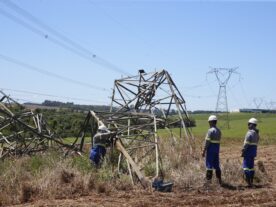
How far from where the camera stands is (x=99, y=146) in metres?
17.4

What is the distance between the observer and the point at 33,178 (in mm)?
14039

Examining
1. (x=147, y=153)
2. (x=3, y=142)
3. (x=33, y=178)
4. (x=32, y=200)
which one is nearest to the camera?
(x=32, y=200)

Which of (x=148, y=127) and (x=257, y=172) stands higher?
(x=148, y=127)

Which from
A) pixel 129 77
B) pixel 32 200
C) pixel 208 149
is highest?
pixel 129 77

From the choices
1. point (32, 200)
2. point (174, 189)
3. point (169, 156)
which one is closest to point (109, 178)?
point (174, 189)

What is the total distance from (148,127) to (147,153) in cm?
171

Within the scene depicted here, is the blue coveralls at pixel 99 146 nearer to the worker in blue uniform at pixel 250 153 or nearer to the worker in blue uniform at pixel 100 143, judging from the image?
the worker in blue uniform at pixel 100 143

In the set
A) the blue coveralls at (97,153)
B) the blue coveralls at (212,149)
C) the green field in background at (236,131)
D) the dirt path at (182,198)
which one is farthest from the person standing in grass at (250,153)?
the green field in background at (236,131)

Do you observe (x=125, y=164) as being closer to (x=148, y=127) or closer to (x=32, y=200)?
(x=148, y=127)

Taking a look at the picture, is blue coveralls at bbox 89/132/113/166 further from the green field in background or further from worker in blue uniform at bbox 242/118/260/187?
the green field in background

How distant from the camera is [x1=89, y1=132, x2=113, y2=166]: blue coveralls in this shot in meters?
17.1

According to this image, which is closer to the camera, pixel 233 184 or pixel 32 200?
pixel 32 200

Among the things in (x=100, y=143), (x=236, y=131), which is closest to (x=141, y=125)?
(x=100, y=143)

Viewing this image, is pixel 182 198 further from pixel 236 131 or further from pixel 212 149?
pixel 236 131
